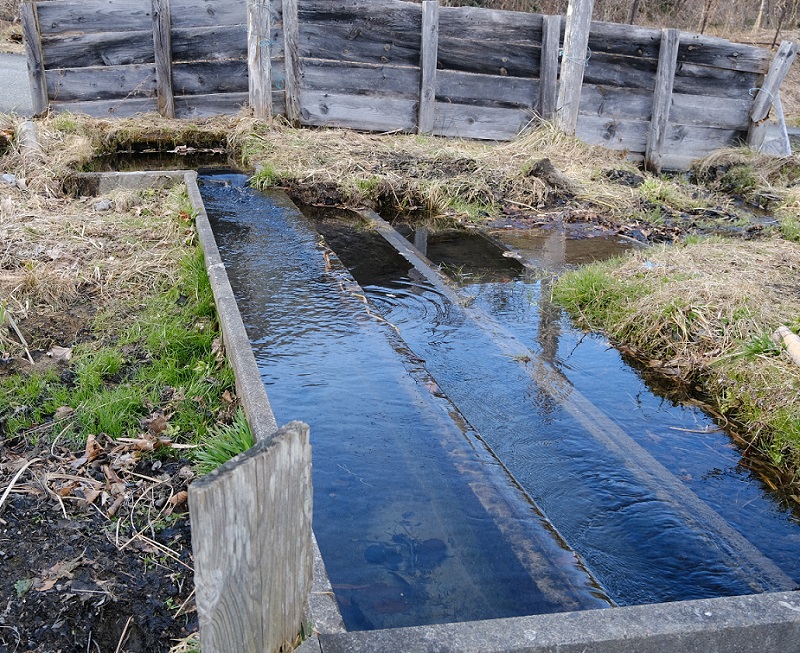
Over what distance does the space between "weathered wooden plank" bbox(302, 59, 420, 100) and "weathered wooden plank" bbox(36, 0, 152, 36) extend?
262cm

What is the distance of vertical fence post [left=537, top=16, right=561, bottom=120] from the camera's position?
37.2 feet

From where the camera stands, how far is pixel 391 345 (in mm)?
4703

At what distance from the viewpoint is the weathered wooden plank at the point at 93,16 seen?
422 inches

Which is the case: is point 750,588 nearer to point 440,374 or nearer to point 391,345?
point 440,374

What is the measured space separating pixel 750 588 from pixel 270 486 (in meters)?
2.21

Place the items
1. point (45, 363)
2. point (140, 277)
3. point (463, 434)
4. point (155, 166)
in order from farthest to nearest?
point (155, 166) → point (140, 277) → point (45, 363) → point (463, 434)

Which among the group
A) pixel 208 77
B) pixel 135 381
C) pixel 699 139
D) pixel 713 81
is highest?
pixel 713 81

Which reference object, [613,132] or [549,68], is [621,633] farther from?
[613,132]

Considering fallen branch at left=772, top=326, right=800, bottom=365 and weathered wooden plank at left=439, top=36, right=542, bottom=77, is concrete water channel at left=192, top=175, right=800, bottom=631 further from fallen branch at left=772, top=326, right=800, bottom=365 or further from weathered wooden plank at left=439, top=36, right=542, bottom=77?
weathered wooden plank at left=439, top=36, right=542, bottom=77

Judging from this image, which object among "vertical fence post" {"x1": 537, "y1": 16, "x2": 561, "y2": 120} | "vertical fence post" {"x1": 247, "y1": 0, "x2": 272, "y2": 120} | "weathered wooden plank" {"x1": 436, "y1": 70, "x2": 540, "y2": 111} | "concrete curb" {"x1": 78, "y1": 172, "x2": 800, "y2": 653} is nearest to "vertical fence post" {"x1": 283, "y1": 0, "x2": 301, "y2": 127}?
"vertical fence post" {"x1": 247, "y1": 0, "x2": 272, "y2": 120}

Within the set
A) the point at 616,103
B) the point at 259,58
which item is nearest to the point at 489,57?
the point at 616,103

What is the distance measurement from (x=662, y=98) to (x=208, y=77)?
731 centimetres

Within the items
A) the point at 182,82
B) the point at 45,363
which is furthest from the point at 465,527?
the point at 182,82

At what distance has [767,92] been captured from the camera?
11727 mm
